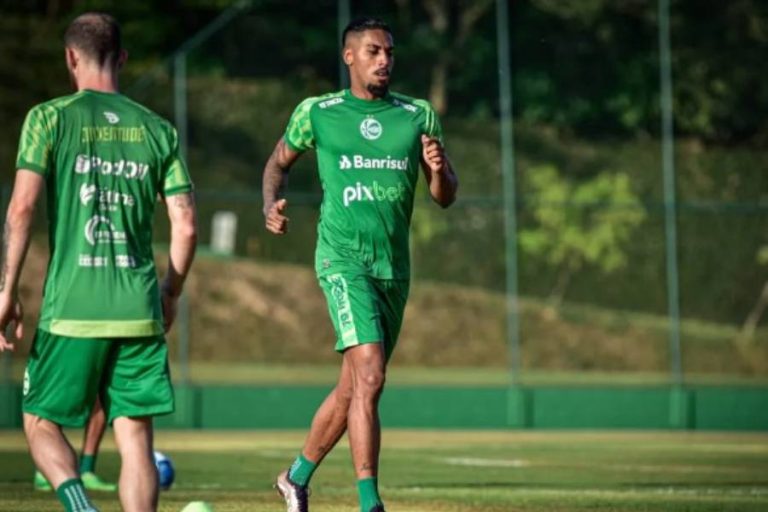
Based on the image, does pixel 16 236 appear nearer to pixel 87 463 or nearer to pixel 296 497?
pixel 296 497

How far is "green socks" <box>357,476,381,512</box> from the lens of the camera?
9.52 m

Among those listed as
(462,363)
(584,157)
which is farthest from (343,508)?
(462,363)

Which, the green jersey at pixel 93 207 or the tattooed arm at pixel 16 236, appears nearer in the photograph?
the tattooed arm at pixel 16 236

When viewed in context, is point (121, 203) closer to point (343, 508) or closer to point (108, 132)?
point (108, 132)

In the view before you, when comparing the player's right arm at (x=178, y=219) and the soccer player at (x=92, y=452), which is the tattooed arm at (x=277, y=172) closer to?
the player's right arm at (x=178, y=219)

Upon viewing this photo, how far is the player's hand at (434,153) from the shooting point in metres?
10.0

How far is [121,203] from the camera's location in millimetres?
8016

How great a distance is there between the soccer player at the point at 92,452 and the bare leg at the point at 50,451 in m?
4.36

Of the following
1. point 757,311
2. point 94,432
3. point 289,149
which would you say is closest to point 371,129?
point 289,149

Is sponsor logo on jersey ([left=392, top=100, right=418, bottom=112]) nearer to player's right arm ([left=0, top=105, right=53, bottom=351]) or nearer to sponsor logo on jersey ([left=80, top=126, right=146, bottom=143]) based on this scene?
sponsor logo on jersey ([left=80, top=126, right=146, bottom=143])

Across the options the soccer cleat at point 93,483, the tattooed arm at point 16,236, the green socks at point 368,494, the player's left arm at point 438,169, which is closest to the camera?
the tattooed arm at point 16,236

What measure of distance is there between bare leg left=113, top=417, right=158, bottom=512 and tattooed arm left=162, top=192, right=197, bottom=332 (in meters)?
0.44

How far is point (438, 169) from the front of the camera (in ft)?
33.0

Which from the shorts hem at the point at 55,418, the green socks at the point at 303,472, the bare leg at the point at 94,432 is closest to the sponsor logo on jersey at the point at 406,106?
the green socks at the point at 303,472
